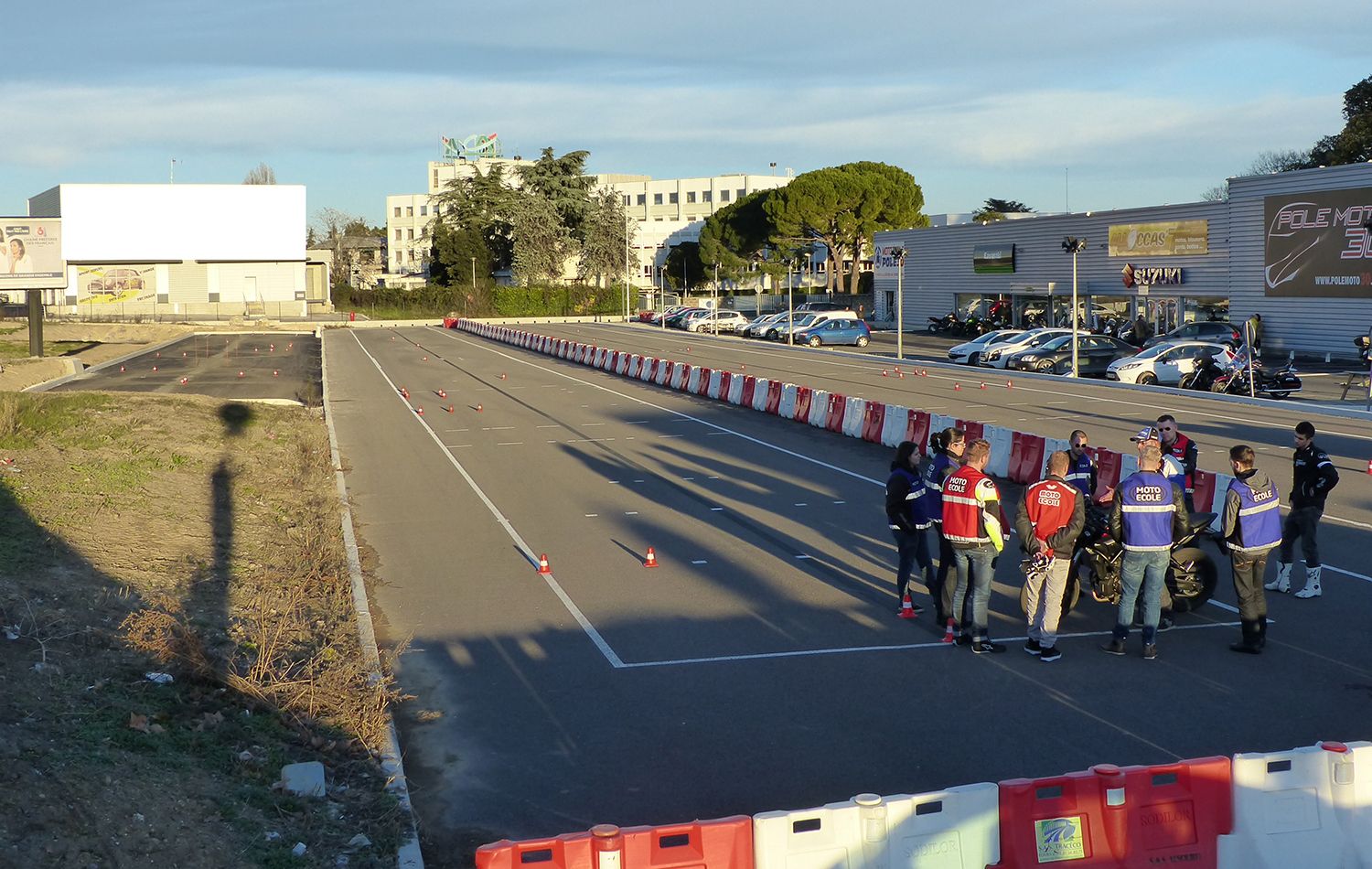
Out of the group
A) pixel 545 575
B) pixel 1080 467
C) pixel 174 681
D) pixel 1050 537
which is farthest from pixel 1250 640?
pixel 174 681

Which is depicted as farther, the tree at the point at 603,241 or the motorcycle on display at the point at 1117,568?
the tree at the point at 603,241

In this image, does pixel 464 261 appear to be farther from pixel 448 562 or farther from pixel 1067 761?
pixel 1067 761

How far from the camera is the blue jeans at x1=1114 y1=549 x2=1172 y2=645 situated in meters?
10.7

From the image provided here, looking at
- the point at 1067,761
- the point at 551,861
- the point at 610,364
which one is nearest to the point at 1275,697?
the point at 1067,761

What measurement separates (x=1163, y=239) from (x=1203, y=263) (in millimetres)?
2647

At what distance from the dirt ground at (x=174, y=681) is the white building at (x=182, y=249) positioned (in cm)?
8819

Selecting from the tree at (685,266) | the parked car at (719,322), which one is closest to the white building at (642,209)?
the tree at (685,266)

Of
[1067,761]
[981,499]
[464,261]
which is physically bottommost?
[1067,761]

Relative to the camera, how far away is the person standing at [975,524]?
1079cm

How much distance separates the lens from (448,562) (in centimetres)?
1580

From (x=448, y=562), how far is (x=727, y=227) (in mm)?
105631

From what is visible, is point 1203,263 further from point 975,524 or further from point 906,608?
point 975,524

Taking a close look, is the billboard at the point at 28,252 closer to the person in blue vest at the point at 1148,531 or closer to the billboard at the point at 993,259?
the billboard at the point at 993,259

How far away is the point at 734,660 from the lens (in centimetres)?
1143
